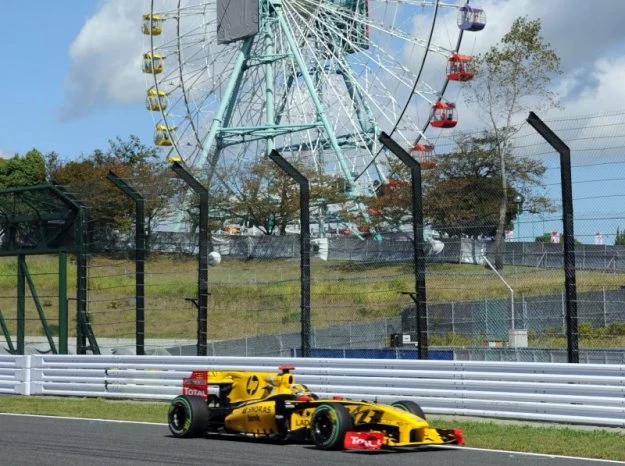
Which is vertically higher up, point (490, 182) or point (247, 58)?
point (247, 58)

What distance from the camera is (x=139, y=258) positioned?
61.8 feet

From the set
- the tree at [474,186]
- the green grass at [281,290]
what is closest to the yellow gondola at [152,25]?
the green grass at [281,290]

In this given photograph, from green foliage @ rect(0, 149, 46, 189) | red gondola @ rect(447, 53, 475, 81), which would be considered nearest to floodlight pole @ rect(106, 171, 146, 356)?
red gondola @ rect(447, 53, 475, 81)

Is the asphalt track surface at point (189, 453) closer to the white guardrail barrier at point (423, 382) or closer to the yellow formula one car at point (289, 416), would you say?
the yellow formula one car at point (289, 416)

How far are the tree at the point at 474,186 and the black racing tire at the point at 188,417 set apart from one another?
624 centimetres

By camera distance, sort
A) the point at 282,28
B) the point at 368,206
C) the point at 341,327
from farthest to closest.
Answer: the point at 282,28
the point at 368,206
the point at 341,327

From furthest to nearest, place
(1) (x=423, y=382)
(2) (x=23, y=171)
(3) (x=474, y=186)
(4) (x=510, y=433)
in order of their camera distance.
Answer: (2) (x=23, y=171), (3) (x=474, y=186), (1) (x=423, y=382), (4) (x=510, y=433)

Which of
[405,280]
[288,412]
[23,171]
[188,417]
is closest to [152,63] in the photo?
[405,280]

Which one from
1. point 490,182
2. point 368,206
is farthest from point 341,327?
point 368,206

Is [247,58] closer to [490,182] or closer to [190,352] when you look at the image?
[190,352]

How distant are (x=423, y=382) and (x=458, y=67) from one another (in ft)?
74.2

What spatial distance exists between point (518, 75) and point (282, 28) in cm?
915

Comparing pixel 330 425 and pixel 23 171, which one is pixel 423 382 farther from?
pixel 23 171

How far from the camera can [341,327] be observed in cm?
2703
